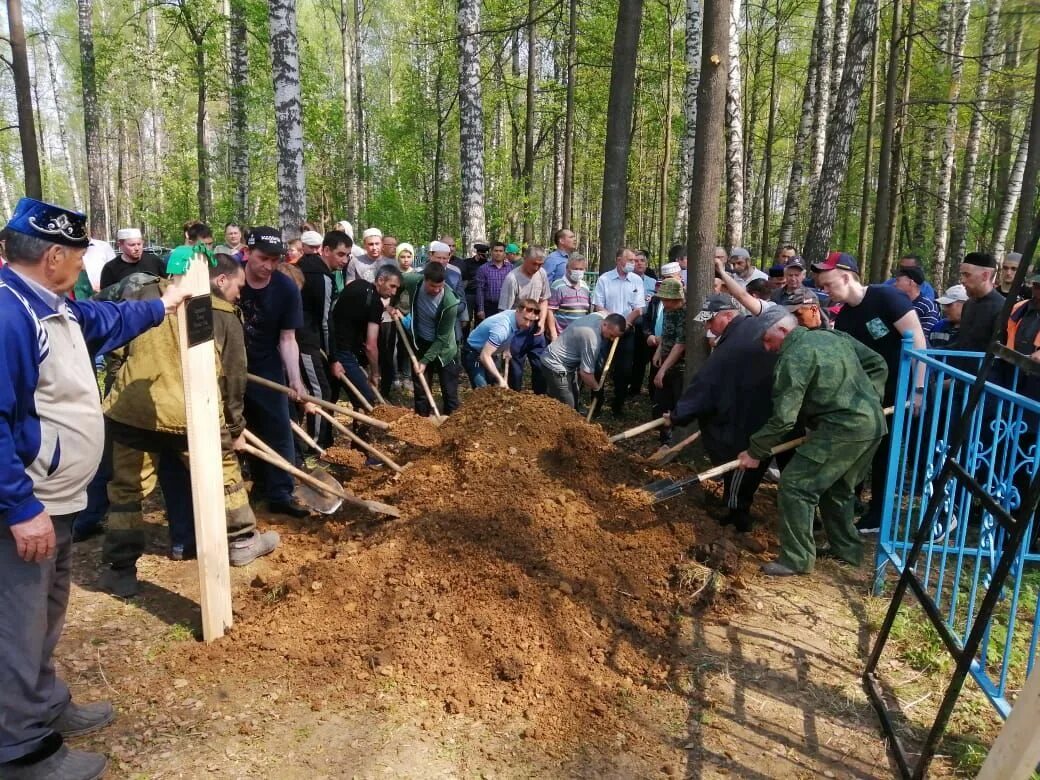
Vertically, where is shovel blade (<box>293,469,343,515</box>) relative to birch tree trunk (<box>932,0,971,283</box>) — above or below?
below

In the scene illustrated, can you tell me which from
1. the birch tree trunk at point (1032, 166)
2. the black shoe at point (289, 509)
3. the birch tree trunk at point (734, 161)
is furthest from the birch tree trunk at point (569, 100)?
the black shoe at point (289, 509)

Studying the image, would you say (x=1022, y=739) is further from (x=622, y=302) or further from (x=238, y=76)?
(x=238, y=76)

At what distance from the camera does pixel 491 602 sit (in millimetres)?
3643

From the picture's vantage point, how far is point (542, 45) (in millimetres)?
21234

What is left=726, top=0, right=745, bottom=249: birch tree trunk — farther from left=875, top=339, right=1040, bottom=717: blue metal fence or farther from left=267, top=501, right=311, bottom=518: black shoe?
left=267, top=501, right=311, bottom=518: black shoe

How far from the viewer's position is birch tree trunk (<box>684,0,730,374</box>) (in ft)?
17.2

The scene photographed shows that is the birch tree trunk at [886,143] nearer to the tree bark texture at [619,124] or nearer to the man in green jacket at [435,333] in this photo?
the tree bark texture at [619,124]

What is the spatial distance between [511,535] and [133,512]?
7.12 ft

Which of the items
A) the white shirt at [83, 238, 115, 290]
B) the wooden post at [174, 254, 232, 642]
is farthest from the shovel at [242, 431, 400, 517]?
the white shirt at [83, 238, 115, 290]

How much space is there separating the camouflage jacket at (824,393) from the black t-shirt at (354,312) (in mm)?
3736

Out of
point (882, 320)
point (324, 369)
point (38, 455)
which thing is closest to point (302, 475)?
point (38, 455)

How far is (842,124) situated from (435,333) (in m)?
7.98

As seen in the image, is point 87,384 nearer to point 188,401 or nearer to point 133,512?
point 188,401

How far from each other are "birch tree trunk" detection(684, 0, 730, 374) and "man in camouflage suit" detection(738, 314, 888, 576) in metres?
1.45
